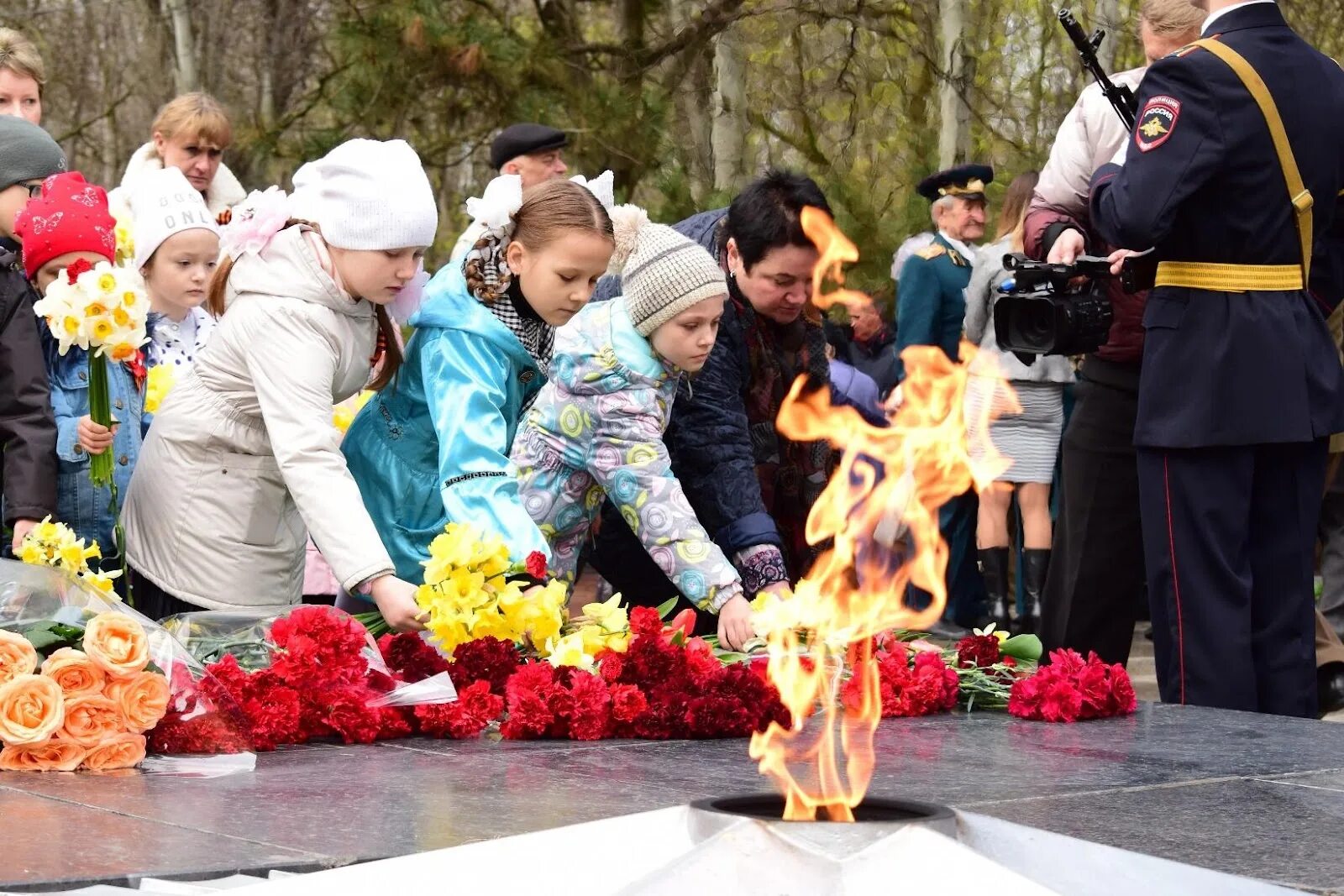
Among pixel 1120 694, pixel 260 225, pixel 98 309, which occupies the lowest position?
pixel 1120 694

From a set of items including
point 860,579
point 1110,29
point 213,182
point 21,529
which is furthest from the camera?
point 1110,29

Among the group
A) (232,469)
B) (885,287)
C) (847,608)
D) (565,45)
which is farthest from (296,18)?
(847,608)

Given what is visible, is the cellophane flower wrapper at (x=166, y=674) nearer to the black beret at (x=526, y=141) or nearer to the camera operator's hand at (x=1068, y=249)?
the camera operator's hand at (x=1068, y=249)

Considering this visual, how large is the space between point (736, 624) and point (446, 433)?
0.98 m

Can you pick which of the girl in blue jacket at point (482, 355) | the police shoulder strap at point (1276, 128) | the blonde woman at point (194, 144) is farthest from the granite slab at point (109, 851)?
the blonde woman at point (194, 144)

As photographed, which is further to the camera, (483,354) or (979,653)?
(979,653)

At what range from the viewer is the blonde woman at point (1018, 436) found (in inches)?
357

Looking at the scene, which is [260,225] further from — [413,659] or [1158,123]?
[1158,123]

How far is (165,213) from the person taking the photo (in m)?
6.23

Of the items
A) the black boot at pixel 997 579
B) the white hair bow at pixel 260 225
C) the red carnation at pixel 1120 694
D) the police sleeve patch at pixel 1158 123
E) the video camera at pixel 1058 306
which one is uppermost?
the police sleeve patch at pixel 1158 123

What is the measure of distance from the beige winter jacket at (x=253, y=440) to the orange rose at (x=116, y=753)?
893 mm

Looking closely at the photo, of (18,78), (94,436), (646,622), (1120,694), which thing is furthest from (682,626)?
(18,78)

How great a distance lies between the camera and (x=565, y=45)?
11.9 meters

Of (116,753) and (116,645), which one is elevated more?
(116,645)
